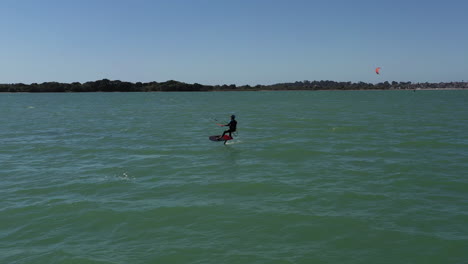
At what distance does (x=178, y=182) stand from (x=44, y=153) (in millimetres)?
12667

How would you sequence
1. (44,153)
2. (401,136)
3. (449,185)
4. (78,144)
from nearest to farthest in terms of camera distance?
1. (449,185)
2. (44,153)
3. (78,144)
4. (401,136)

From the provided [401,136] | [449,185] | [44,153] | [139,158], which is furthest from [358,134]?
[44,153]

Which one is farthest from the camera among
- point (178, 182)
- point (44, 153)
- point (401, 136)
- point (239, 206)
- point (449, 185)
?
point (401, 136)

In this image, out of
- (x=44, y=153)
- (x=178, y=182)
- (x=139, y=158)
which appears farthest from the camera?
(x=44, y=153)

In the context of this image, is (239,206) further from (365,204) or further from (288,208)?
(365,204)

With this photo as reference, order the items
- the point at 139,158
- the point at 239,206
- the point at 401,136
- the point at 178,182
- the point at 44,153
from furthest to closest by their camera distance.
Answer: the point at 401,136, the point at 44,153, the point at 139,158, the point at 178,182, the point at 239,206

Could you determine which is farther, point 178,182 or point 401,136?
point 401,136

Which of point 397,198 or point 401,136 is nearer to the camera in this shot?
point 397,198

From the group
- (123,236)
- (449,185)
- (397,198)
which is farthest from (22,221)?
(449,185)

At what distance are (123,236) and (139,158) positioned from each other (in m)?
11.8

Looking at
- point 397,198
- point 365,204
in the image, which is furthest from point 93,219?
point 397,198

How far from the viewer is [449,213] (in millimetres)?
12172

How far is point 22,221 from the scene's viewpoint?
11992mm

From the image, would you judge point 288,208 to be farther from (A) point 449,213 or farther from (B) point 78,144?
(B) point 78,144
